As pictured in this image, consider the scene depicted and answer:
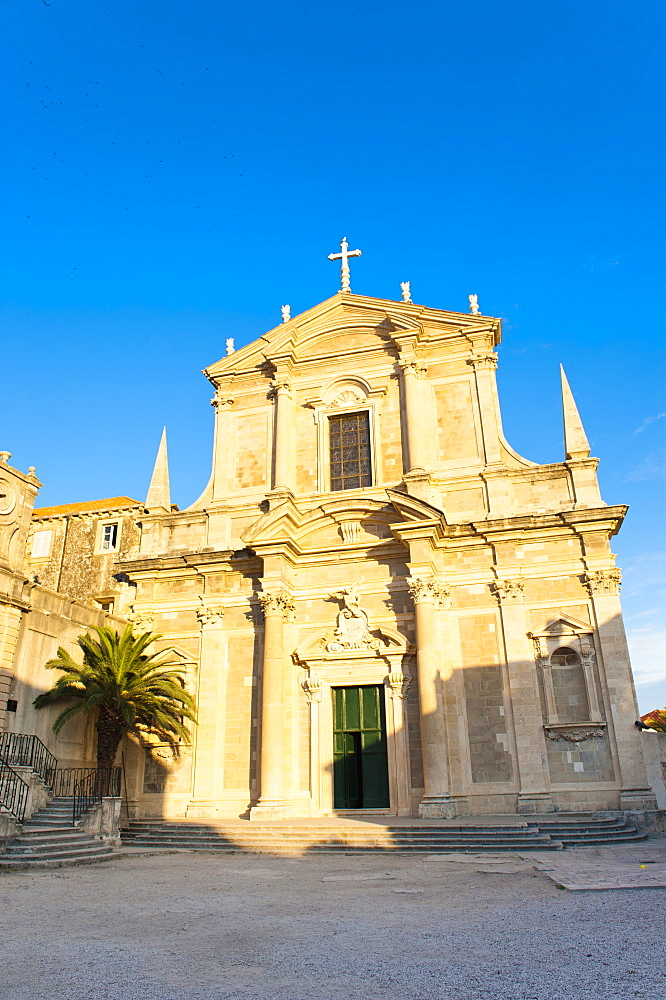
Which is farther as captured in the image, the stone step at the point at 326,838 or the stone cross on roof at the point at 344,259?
the stone cross on roof at the point at 344,259

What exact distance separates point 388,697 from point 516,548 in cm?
465

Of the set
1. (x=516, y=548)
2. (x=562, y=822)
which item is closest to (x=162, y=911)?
(x=562, y=822)

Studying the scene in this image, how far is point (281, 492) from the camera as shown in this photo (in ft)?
64.7

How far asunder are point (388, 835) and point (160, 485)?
450 inches

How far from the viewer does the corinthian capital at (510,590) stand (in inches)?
698

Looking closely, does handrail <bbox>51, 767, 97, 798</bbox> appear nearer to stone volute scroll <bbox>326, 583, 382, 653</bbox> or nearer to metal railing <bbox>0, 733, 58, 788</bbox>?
metal railing <bbox>0, 733, 58, 788</bbox>

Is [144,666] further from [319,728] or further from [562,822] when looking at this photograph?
[562,822]

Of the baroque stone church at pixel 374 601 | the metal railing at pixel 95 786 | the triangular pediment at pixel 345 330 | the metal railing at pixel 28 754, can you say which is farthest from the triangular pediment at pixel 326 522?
the metal railing at pixel 28 754

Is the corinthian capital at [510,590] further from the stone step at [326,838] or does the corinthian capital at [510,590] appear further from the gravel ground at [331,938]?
the gravel ground at [331,938]

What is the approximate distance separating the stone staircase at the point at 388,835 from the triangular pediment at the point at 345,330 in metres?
12.1

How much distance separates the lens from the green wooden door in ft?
57.3

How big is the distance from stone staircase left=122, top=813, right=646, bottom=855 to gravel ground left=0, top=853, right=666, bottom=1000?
9.68 ft

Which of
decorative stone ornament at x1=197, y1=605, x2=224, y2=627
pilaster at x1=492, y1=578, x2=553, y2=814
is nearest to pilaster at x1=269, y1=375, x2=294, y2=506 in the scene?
decorative stone ornament at x1=197, y1=605, x2=224, y2=627

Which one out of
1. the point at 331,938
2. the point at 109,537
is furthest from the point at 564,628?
the point at 109,537
